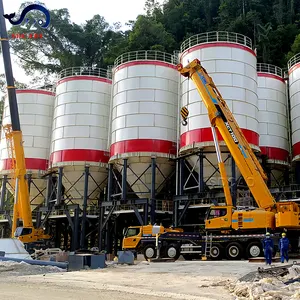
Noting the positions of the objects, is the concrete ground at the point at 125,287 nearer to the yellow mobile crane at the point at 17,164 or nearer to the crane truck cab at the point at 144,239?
the crane truck cab at the point at 144,239

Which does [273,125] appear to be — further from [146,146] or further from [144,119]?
[146,146]

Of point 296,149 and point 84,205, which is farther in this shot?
point 84,205

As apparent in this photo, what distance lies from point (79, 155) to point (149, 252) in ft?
48.7

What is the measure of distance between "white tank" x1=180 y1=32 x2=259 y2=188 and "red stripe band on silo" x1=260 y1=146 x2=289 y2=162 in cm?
393

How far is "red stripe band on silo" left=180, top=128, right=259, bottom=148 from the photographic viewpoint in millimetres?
32853

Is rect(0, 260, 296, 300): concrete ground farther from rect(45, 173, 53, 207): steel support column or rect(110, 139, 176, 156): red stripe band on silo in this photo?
rect(45, 173, 53, 207): steel support column

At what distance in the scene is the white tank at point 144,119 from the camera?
35875 millimetres

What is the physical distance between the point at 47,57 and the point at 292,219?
6037 centimetres

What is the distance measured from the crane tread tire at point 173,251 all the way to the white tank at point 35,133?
20744 mm

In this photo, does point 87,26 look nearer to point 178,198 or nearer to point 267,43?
point 267,43

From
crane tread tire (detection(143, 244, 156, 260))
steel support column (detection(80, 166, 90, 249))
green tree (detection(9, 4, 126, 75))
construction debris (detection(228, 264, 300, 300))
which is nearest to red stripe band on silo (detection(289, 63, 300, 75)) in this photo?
steel support column (detection(80, 166, 90, 249))

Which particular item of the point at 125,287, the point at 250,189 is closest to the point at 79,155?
the point at 250,189

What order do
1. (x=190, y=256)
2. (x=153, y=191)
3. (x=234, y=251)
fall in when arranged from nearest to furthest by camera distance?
(x=234, y=251) → (x=190, y=256) → (x=153, y=191)

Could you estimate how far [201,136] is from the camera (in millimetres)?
33000
